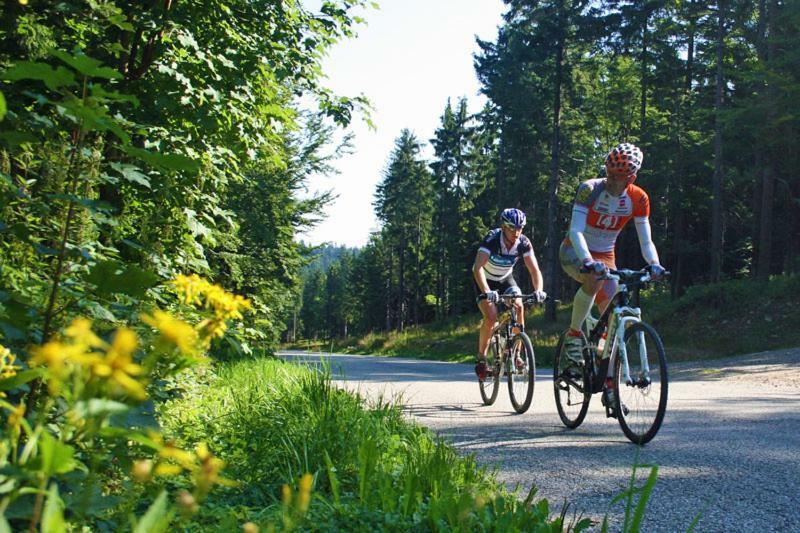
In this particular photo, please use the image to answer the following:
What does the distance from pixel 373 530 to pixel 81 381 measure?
5.75 feet

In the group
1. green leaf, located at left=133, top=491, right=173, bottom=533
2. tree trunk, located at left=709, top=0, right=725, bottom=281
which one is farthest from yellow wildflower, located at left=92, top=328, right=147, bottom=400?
tree trunk, located at left=709, top=0, right=725, bottom=281

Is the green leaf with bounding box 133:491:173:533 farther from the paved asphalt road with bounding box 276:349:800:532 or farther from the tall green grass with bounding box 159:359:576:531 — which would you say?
the paved asphalt road with bounding box 276:349:800:532

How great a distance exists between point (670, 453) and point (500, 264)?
3.27 meters

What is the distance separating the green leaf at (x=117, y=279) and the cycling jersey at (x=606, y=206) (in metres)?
4.13

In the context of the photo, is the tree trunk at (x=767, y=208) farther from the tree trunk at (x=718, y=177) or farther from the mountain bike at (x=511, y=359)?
the mountain bike at (x=511, y=359)

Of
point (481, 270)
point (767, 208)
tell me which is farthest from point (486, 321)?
point (767, 208)

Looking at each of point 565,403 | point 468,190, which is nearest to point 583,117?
point 468,190

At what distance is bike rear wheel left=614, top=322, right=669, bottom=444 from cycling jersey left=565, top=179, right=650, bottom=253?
102 centimetres

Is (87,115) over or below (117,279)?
over

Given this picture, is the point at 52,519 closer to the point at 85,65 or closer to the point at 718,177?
the point at 85,65

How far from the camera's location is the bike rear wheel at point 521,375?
6074mm

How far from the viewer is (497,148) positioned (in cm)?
4441

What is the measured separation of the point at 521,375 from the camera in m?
6.29

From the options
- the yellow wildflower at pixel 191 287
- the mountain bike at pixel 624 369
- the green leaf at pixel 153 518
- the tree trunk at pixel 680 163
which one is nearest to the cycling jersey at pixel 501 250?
the mountain bike at pixel 624 369
